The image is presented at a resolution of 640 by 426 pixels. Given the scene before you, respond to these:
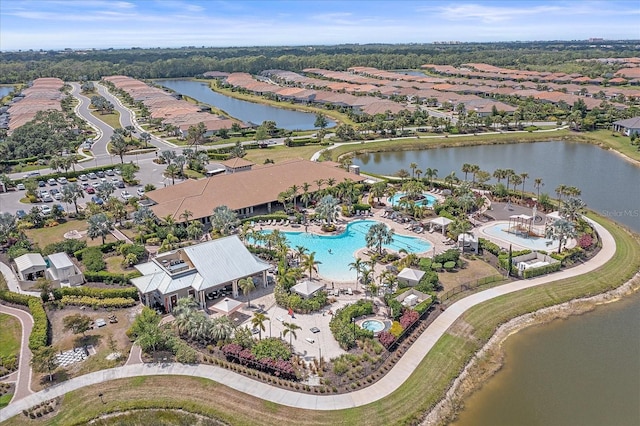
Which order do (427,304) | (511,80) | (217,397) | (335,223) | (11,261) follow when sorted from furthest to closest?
(511,80) → (335,223) → (11,261) → (427,304) → (217,397)

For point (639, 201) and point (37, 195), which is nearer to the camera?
point (639, 201)

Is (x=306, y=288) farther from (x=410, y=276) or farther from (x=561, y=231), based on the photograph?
(x=561, y=231)

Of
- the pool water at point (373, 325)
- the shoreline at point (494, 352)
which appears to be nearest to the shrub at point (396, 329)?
the pool water at point (373, 325)

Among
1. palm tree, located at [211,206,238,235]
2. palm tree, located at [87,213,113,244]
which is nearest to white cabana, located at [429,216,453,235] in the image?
palm tree, located at [211,206,238,235]

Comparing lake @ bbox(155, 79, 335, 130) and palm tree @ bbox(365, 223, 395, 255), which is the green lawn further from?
lake @ bbox(155, 79, 335, 130)

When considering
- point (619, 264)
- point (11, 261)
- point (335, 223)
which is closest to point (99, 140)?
point (11, 261)

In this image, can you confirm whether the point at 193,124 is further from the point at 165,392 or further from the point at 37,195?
the point at 165,392

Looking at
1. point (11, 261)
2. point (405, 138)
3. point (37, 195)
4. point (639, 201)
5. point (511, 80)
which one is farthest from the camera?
point (511, 80)
